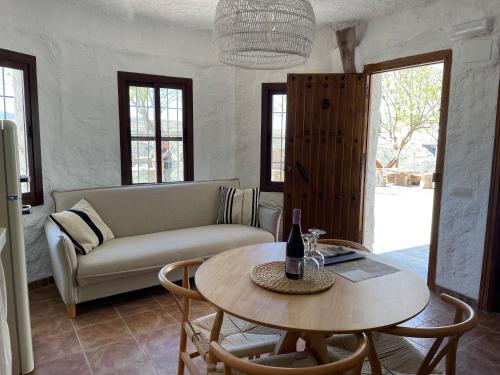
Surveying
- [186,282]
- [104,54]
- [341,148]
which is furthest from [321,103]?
[186,282]

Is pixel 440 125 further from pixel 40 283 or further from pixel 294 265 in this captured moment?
pixel 40 283

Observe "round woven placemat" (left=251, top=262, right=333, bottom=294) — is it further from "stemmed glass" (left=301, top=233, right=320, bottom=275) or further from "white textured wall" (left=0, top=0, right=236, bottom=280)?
"white textured wall" (left=0, top=0, right=236, bottom=280)

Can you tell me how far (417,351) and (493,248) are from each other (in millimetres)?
1655

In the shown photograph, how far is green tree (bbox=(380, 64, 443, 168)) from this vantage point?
9.54 meters

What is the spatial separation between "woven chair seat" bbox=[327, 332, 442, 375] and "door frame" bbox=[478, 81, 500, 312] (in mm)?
1614

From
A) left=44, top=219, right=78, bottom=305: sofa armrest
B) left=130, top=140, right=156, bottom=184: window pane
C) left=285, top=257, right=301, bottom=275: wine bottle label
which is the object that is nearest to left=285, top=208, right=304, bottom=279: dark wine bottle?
left=285, top=257, right=301, bottom=275: wine bottle label

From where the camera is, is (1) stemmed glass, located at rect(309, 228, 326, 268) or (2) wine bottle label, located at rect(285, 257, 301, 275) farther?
(1) stemmed glass, located at rect(309, 228, 326, 268)

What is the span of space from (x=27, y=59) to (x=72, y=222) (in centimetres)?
143

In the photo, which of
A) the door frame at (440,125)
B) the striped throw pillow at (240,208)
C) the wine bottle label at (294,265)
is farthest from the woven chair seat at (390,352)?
the striped throw pillow at (240,208)

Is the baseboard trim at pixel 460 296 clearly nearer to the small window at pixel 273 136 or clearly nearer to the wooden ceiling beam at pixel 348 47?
the small window at pixel 273 136

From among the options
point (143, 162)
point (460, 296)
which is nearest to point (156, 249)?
point (143, 162)

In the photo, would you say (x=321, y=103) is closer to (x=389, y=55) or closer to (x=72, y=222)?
(x=389, y=55)

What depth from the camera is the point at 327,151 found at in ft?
12.9

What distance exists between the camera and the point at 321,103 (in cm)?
388
